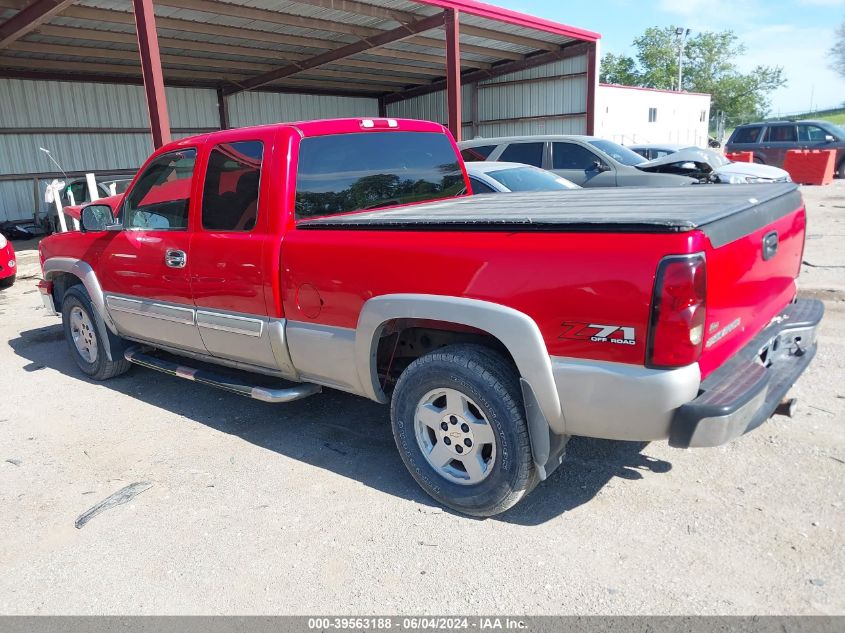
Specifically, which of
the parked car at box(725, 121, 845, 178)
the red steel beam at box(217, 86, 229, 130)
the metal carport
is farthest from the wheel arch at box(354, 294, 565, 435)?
the red steel beam at box(217, 86, 229, 130)

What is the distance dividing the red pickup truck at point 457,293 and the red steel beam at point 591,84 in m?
16.3

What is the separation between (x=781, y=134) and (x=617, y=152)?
1286 centimetres

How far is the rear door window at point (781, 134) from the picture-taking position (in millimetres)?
20328

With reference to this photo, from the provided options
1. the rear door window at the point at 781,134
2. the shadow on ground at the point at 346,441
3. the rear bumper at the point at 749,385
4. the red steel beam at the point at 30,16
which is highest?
the red steel beam at the point at 30,16

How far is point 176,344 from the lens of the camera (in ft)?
15.1

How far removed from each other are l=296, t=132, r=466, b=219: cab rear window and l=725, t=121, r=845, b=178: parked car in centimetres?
1937

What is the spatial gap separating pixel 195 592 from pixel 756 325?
2.87m

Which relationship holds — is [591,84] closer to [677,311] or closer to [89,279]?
[89,279]

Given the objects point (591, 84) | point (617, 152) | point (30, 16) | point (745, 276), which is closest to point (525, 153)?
point (617, 152)

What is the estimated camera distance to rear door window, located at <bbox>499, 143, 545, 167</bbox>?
11094 millimetres

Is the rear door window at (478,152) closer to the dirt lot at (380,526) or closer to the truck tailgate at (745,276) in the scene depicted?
the dirt lot at (380,526)

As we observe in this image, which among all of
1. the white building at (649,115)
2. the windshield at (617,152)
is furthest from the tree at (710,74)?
the windshield at (617,152)

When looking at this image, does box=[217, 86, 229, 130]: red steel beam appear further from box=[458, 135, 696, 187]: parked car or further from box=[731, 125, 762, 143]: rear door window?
box=[731, 125, 762, 143]: rear door window

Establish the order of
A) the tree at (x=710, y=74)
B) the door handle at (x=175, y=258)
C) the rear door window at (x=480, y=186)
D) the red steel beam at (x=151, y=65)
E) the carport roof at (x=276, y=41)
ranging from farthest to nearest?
the tree at (x=710, y=74), the carport roof at (x=276, y=41), the red steel beam at (x=151, y=65), the rear door window at (x=480, y=186), the door handle at (x=175, y=258)
